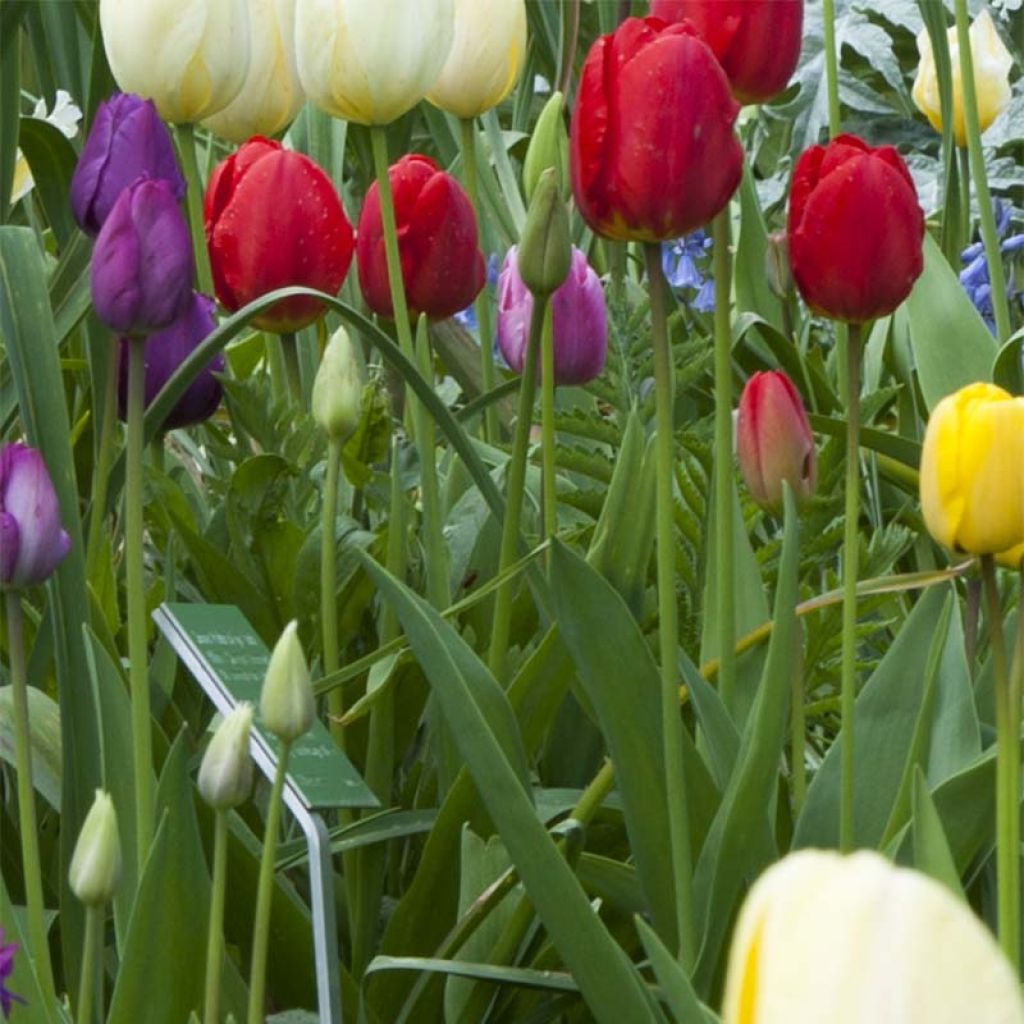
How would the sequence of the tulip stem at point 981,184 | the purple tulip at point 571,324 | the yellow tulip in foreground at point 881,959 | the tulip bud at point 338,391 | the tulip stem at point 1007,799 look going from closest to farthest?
the yellow tulip in foreground at point 881,959, the tulip stem at point 1007,799, the tulip bud at point 338,391, the purple tulip at point 571,324, the tulip stem at point 981,184

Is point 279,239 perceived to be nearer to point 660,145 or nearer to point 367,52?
point 367,52

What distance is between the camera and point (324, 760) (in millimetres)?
662

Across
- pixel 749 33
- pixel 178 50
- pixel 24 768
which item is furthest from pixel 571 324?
pixel 24 768

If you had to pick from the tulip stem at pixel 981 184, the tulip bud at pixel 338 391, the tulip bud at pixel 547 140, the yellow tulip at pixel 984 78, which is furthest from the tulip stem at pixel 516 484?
the yellow tulip at pixel 984 78

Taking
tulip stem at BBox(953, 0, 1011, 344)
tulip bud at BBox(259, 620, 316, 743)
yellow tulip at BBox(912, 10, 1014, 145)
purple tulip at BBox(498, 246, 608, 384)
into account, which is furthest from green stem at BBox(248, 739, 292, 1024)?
yellow tulip at BBox(912, 10, 1014, 145)

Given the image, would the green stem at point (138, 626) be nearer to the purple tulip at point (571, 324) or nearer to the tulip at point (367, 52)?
the tulip at point (367, 52)

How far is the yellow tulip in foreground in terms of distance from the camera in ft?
0.67

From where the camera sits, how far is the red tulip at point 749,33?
2.29ft

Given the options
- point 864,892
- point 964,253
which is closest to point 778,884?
point 864,892

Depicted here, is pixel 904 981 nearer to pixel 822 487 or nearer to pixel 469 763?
pixel 469 763

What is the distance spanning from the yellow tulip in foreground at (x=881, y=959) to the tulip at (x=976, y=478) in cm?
36

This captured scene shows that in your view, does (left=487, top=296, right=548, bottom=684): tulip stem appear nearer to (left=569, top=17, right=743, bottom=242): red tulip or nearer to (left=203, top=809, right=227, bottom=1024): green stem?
(left=569, top=17, right=743, bottom=242): red tulip

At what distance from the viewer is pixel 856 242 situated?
0.71 meters

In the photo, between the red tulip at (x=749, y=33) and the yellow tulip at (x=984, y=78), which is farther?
the yellow tulip at (x=984, y=78)
